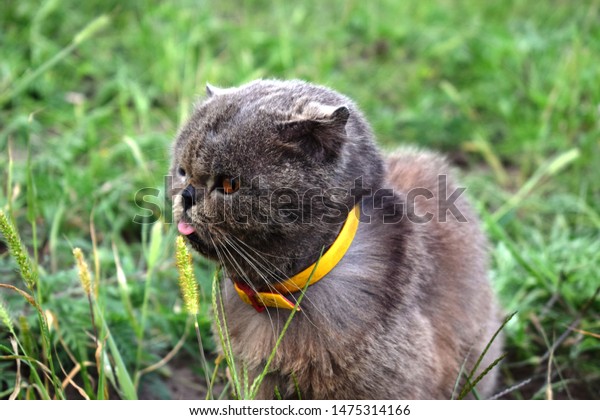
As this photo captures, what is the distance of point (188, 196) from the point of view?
196 centimetres

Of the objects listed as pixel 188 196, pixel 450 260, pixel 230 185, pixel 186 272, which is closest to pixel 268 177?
pixel 230 185

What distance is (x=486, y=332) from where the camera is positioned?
2504 millimetres

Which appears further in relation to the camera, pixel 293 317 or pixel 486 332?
pixel 486 332

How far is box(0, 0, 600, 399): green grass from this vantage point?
2.58 m

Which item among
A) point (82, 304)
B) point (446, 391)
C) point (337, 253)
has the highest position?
point (337, 253)

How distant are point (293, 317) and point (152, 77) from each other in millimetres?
2669

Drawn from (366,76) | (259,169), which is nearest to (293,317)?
(259,169)

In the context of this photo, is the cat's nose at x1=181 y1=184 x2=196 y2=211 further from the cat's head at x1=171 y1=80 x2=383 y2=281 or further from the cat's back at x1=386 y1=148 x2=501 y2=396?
the cat's back at x1=386 y1=148 x2=501 y2=396

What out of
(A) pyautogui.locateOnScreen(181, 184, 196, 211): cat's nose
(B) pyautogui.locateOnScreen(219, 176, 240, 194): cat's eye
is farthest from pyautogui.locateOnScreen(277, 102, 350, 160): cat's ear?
(A) pyautogui.locateOnScreen(181, 184, 196, 211): cat's nose

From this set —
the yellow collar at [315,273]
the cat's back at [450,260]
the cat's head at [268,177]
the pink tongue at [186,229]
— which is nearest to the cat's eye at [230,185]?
the cat's head at [268,177]

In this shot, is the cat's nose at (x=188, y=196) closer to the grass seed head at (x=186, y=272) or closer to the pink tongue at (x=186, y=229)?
the pink tongue at (x=186, y=229)

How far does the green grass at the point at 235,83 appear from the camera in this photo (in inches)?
102

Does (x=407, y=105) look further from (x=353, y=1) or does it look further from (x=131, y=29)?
(x=131, y=29)

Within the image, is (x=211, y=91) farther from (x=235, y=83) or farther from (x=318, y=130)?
(x=235, y=83)
